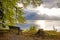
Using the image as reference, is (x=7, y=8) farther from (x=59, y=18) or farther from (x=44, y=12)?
(x=59, y=18)

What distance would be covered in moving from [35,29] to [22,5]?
1.37 ft

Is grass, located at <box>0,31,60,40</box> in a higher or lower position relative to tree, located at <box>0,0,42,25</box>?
lower

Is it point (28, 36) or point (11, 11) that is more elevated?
point (11, 11)

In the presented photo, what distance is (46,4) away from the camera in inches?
116

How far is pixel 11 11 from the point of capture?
2.93 metres

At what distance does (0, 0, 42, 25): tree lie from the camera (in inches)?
114

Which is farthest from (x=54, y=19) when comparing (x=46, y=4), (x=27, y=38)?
(x=27, y=38)

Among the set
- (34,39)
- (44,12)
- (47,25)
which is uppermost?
(44,12)

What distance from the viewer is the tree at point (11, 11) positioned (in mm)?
2906

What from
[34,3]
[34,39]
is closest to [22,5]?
[34,3]

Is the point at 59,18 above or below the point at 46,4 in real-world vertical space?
below

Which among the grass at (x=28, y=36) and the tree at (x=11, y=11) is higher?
the tree at (x=11, y=11)

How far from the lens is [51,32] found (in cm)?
289

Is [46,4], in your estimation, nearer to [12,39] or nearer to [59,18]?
[59,18]
